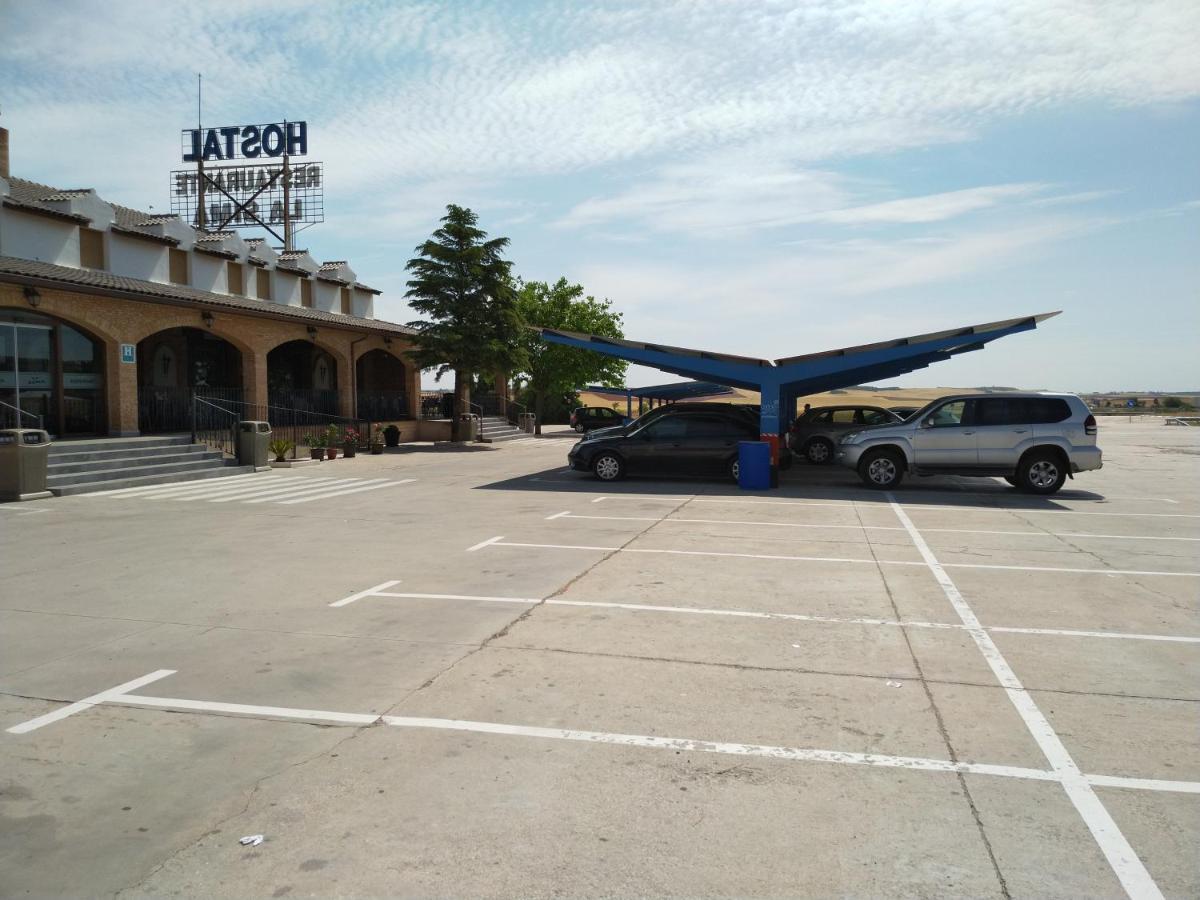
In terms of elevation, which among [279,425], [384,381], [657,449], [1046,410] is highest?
[384,381]

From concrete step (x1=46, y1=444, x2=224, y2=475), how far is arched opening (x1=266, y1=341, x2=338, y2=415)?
302 inches

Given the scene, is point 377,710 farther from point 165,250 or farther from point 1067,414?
point 165,250

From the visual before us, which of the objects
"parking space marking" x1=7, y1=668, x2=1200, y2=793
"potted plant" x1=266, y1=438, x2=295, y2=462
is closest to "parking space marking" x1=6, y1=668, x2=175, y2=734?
"parking space marking" x1=7, y1=668, x2=1200, y2=793

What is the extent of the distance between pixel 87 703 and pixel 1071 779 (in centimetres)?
544

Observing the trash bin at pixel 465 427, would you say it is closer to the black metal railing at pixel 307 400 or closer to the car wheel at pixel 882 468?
the black metal railing at pixel 307 400

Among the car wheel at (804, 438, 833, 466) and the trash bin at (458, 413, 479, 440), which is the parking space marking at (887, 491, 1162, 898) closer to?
the car wheel at (804, 438, 833, 466)

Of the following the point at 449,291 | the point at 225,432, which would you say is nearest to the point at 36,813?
the point at 225,432

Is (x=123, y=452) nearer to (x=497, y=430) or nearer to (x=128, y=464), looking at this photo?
(x=128, y=464)

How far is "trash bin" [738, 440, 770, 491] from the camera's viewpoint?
17.1m

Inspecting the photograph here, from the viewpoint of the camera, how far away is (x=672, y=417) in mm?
18438

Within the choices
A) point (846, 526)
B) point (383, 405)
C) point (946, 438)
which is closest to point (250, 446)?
point (383, 405)

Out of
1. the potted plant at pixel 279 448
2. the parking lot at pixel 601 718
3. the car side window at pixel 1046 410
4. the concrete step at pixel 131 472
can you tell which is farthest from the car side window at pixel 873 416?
the concrete step at pixel 131 472

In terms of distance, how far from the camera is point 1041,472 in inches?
629

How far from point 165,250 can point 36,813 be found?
26.2 meters
